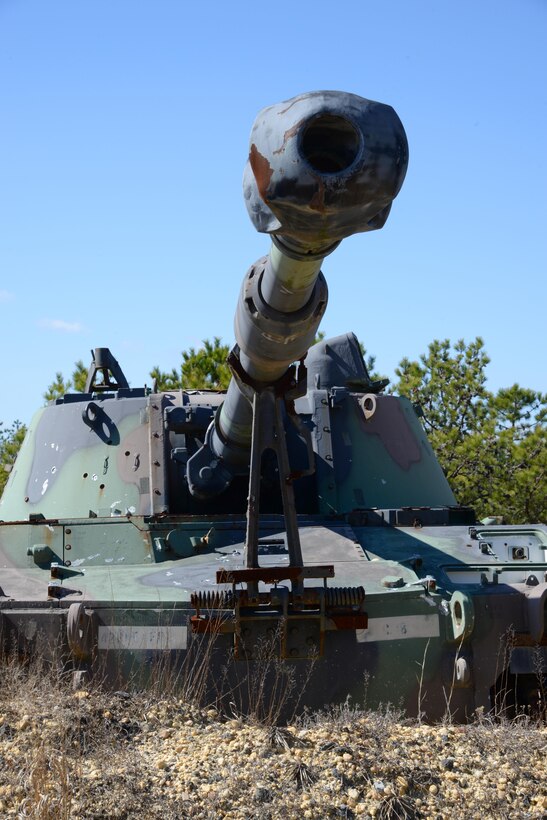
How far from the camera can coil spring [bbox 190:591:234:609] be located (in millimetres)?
6750

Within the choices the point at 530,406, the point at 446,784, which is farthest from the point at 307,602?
the point at 530,406

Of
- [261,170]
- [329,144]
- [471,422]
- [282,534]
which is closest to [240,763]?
[282,534]

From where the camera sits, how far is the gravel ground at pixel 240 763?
579cm

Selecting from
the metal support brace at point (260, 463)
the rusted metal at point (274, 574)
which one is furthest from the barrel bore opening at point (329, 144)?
the rusted metal at point (274, 574)

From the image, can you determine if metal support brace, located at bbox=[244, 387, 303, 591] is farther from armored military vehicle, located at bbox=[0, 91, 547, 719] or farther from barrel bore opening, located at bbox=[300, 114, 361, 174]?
barrel bore opening, located at bbox=[300, 114, 361, 174]

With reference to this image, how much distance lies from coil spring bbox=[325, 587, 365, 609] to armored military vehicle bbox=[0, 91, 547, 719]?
14 mm

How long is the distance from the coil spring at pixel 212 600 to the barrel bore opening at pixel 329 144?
281cm

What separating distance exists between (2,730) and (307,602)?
1.95 metres

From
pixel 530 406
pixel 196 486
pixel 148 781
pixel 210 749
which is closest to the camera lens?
pixel 148 781

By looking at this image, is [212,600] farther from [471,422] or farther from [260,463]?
[471,422]

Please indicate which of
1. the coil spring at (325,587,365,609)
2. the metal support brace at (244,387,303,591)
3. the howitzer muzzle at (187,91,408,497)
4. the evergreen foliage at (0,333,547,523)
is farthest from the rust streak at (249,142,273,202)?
the evergreen foliage at (0,333,547,523)

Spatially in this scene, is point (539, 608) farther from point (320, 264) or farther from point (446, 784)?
point (320, 264)

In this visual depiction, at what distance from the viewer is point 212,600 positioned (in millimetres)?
6789

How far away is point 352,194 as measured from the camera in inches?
200
